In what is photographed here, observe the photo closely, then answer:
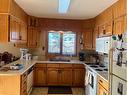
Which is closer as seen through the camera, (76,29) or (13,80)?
(13,80)

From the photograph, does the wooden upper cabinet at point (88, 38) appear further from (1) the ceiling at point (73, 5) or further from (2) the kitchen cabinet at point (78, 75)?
(1) the ceiling at point (73, 5)

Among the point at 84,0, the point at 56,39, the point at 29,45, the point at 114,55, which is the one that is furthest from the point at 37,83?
the point at 114,55

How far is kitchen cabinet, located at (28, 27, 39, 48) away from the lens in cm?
641

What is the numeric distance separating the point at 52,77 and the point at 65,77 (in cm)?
42

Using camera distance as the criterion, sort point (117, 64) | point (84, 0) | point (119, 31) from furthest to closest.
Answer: point (84, 0)
point (119, 31)
point (117, 64)

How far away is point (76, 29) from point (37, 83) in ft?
7.56

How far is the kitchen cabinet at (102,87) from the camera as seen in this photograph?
10.8 feet

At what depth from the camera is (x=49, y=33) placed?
22.6 feet

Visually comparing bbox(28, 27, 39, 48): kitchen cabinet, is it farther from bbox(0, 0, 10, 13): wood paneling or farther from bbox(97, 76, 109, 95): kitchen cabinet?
bbox(97, 76, 109, 95): kitchen cabinet

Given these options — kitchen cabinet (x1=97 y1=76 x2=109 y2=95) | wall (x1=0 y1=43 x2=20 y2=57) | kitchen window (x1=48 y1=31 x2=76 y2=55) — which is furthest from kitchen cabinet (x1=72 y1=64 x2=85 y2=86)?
kitchen cabinet (x1=97 y1=76 x2=109 y2=95)

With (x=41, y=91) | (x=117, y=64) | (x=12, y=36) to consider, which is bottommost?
(x=41, y=91)

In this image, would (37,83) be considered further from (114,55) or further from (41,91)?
(114,55)

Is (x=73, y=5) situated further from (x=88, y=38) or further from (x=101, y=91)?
(x=88, y=38)

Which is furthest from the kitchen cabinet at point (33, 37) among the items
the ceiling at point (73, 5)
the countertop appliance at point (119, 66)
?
the countertop appliance at point (119, 66)
